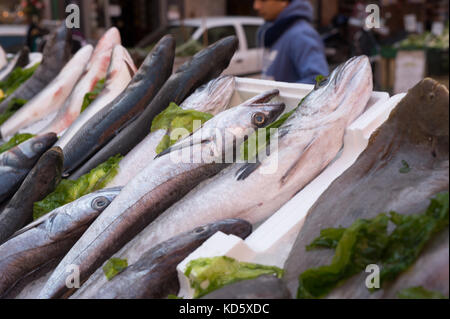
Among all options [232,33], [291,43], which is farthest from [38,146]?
[232,33]

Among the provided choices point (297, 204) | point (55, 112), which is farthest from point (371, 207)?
point (55, 112)

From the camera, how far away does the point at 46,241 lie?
1979 mm

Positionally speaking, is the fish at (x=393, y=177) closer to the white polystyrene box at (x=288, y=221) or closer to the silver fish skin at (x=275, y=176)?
the white polystyrene box at (x=288, y=221)

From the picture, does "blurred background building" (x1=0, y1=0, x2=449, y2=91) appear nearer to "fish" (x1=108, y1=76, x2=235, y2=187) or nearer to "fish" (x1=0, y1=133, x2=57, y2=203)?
"fish" (x1=0, y1=133, x2=57, y2=203)

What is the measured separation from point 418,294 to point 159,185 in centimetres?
108

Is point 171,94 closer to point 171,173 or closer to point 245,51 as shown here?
point 171,173

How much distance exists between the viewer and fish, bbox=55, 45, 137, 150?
296cm

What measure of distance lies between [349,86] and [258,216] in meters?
0.62

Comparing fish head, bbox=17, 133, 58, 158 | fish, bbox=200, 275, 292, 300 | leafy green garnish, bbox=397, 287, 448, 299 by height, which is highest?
leafy green garnish, bbox=397, 287, 448, 299

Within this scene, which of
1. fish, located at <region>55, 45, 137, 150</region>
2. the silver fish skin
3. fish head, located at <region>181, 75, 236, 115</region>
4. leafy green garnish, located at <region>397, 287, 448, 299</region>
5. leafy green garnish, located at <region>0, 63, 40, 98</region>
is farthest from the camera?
leafy green garnish, located at <region>0, 63, 40, 98</region>

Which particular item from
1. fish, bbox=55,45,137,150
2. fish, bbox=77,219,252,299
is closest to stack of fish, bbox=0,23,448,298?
fish, bbox=77,219,252,299

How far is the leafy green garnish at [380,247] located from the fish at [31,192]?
130 centimetres

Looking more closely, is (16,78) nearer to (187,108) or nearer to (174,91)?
(174,91)

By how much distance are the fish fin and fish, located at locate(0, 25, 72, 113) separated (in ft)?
8.45
